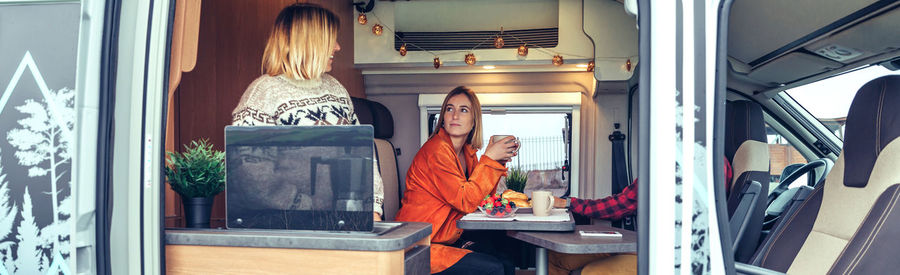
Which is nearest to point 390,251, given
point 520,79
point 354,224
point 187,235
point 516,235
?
point 354,224

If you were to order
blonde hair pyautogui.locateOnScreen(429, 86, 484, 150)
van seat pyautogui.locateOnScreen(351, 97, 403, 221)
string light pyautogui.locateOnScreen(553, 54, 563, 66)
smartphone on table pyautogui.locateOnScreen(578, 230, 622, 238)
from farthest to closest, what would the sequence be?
string light pyautogui.locateOnScreen(553, 54, 563, 66)
van seat pyautogui.locateOnScreen(351, 97, 403, 221)
blonde hair pyautogui.locateOnScreen(429, 86, 484, 150)
smartphone on table pyautogui.locateOnScreen(578, 230, 622, 238)

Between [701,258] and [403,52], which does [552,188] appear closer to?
[403,52]

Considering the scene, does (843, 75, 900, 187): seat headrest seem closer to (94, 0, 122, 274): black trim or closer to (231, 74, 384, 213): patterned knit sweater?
(231, 74, 384, 213): patterned knit sweater

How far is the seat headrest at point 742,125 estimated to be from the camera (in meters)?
2.90

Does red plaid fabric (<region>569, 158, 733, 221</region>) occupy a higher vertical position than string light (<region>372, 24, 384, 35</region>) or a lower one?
lower

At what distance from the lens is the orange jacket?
2596 mm

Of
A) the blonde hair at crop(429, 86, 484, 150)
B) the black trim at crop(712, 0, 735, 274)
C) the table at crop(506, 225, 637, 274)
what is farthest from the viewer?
the blonde hair at crop(429, 86, 484, 150)

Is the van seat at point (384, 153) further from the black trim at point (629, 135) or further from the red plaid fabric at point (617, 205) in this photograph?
the black trim at point (629, 135)

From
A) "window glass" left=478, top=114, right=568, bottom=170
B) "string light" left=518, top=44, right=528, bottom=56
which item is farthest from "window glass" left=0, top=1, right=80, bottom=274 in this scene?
"window glass" left=478, top=114, right=568, bottom=170

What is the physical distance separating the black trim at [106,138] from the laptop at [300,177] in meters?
0.24

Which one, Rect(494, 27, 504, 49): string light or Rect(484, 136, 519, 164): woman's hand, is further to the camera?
Rect(494, 27, 504, 49): string light

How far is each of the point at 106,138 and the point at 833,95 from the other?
2.75m

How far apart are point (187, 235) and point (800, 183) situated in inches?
114

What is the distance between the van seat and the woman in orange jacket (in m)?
0.45
